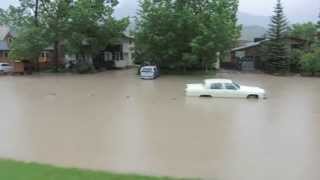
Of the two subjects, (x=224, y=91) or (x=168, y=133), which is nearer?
(x=168, y=133)

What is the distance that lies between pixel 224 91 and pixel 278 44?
29.1 meters

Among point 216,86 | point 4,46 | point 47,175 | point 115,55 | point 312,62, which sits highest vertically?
point 4,46

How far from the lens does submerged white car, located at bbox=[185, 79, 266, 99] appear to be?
112ft

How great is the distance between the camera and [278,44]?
2420 inches

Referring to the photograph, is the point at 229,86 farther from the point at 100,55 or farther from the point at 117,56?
the point at 117,56

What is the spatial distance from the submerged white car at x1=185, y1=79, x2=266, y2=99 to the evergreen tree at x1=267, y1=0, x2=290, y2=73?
2728 cm

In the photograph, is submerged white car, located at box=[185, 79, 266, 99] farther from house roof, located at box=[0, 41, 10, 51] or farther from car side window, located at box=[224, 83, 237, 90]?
house roof, located at box=[0, 41, 10, 51]

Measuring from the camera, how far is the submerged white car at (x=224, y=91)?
34.0 meters

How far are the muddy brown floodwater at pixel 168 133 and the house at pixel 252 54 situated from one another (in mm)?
29076

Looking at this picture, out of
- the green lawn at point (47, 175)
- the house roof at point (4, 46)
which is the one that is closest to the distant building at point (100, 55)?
the house roof at point (4, 46)

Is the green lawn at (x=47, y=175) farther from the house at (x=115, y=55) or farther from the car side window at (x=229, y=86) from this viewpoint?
the house at (x=115, y=55)

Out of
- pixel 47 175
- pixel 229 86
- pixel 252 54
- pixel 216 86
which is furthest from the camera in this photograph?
pixel 252 54

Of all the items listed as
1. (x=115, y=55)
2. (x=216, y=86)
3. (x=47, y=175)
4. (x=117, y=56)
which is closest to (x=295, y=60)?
(x=117, y=56)

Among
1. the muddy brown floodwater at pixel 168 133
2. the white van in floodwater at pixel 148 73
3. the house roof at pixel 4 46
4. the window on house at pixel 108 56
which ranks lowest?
the muddy brown floodwater at pixel 168 133
